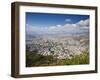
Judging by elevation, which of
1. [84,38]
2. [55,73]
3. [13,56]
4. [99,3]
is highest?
[99,3]

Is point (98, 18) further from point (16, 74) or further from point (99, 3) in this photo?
point (16, 74)

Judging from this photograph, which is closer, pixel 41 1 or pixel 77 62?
pixel 41 1

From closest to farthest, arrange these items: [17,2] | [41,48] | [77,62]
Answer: [17,2], [41,48], [77,62]

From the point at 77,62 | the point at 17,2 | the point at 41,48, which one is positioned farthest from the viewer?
the point at 77,62

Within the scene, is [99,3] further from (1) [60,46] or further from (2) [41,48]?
(2) [41,48]

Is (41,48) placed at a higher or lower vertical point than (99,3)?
lower

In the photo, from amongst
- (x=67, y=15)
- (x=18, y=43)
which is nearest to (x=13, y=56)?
(x=18, y=43)
